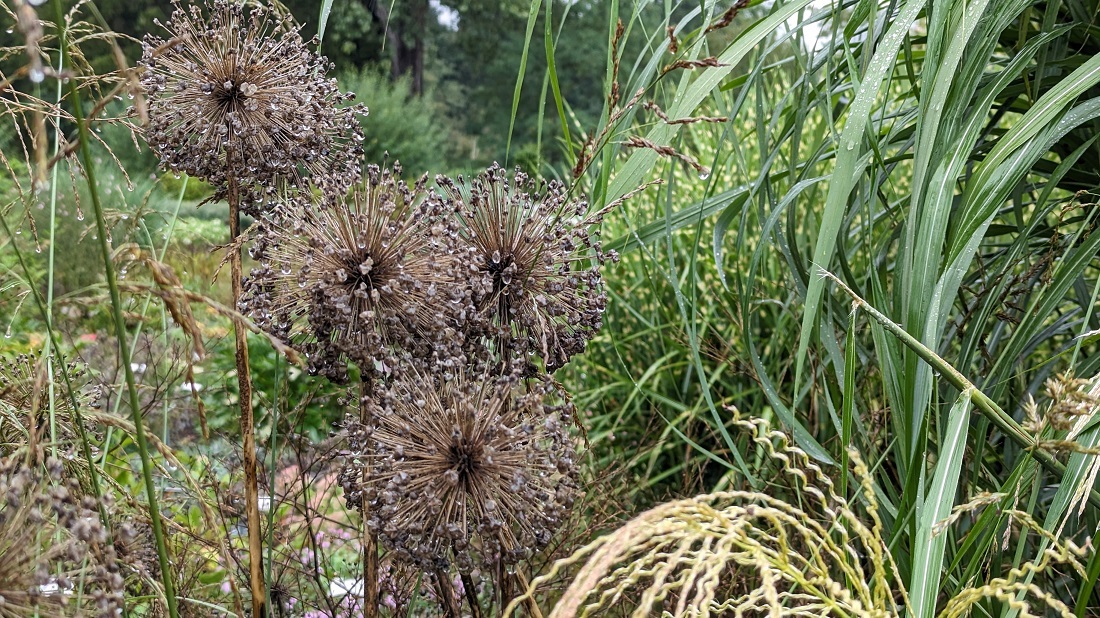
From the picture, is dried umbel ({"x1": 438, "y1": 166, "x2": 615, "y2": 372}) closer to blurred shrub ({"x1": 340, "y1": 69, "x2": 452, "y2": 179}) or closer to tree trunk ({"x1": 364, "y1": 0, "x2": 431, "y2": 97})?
blurred shrub ({"x1": 340, "y1": 69, "x2": 452, "y2": 179})

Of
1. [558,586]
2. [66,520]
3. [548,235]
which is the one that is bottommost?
[558,586]

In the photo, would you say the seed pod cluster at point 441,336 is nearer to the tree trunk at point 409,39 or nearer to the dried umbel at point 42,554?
the dried umbel at point 42,554

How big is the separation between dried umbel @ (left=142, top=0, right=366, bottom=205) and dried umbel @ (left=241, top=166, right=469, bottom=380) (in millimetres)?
Answer: 67

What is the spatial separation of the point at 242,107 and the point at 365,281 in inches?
9.9

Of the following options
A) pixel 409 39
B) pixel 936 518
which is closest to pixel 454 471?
pixel 936 518

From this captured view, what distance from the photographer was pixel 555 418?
78cm

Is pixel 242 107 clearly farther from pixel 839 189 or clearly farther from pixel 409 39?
pixel 409 39

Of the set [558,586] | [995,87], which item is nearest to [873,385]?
[558,586]

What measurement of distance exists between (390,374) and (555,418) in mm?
157

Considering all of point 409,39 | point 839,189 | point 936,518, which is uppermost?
point 409,39

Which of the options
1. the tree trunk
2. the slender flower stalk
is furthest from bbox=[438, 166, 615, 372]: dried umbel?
the tree trunk

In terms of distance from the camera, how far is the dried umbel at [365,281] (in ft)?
2.52

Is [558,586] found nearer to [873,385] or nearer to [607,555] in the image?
[873,385]

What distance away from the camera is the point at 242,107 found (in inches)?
34.9
